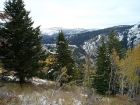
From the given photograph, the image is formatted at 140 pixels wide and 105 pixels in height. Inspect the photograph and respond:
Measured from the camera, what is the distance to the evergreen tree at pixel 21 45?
21766 mm

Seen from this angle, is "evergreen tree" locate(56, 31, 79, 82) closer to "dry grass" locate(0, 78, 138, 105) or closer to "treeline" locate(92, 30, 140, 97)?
"treeline" locate(92, 30, 140, 97)

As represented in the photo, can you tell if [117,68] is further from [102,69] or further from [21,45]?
[21,45]

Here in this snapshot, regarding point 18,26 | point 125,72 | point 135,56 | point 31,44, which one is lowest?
point 125,72

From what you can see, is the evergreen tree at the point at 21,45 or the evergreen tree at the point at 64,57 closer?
the evergreen tree at the point at 21,45

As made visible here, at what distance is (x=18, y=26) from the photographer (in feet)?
74.2

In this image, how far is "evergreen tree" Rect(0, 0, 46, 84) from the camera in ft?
71.4

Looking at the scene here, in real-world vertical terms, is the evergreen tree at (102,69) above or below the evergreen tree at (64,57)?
below

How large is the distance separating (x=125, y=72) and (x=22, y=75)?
750 inches

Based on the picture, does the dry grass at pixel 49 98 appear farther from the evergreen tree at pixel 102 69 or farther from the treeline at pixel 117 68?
the evergreen tree at pixel 102 69

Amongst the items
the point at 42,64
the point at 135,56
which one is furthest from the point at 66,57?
the point at 135,56

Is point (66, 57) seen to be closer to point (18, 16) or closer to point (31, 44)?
point (31, 44)

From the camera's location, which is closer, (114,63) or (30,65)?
(30,65)

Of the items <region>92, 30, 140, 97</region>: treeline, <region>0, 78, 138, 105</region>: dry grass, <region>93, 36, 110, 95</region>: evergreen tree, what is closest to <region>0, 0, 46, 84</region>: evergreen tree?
<region>0, 78, 138, 105</region>: dry grass

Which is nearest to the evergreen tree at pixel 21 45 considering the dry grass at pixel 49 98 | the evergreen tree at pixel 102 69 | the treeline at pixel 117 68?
the dry grass at pixel 49 98
